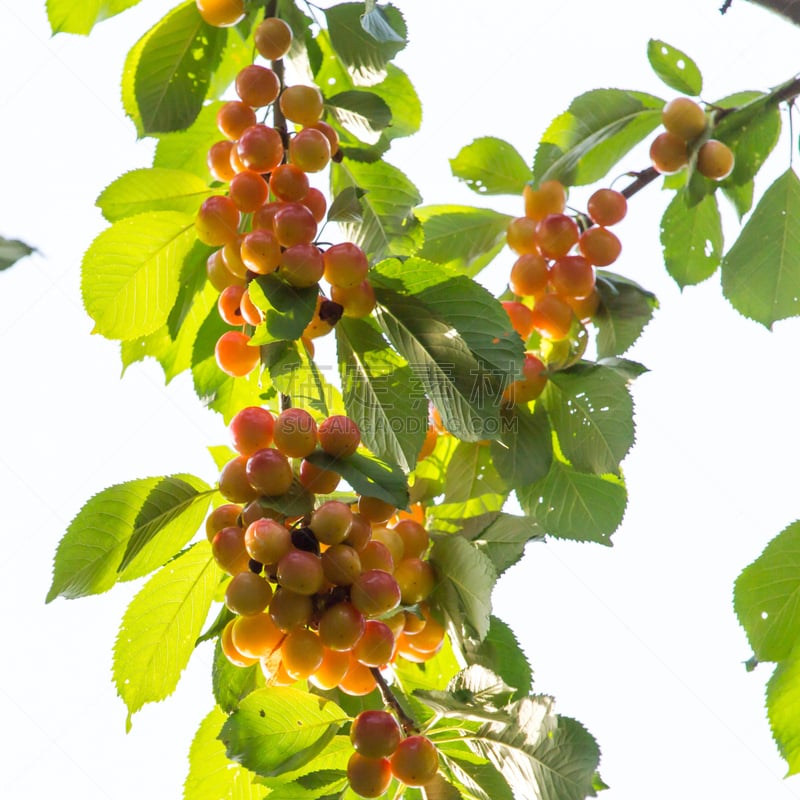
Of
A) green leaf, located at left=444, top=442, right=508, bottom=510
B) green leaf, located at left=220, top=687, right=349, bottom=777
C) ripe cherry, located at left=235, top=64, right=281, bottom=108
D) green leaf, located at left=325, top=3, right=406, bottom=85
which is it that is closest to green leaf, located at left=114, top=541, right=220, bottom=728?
green leaf, located at left=220, top=687, right=349, bottom=777

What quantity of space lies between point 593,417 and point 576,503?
14 cm

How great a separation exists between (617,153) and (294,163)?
735mm

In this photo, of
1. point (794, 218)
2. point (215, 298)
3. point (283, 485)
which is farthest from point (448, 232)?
point (283, 485)

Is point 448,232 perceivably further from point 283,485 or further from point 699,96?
point 283,485

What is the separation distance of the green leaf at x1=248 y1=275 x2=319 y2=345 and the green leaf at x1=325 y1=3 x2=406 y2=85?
419mm

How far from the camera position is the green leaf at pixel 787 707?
1.16m

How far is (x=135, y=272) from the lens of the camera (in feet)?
3.85

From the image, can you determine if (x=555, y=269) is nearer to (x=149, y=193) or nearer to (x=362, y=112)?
(x=362, y=112)

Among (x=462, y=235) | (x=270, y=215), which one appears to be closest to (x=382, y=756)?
(x=270, y=215)

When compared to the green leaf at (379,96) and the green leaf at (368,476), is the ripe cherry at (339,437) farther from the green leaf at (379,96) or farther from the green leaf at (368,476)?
the green leaf at (379,96)

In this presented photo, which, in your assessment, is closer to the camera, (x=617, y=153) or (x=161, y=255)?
(x=161, y=255)

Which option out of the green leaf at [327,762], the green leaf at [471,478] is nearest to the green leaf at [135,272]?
the green leaf at [471,478]

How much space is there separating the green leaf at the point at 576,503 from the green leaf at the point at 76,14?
88 cm

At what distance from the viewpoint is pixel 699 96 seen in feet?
4.86
